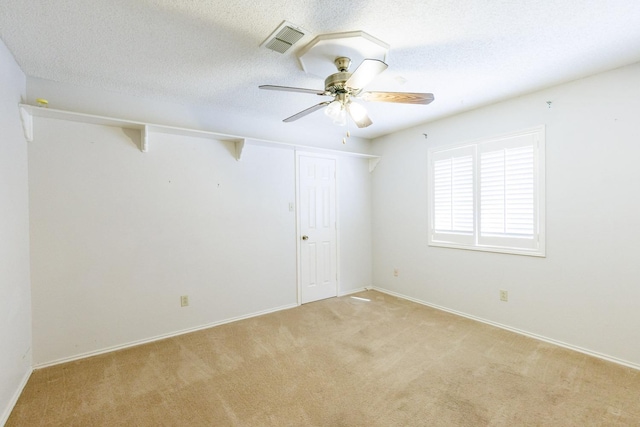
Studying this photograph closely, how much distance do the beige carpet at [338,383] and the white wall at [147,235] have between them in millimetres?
322

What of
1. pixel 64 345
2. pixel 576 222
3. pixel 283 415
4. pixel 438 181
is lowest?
pixel 283 415

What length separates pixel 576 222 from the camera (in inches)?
104

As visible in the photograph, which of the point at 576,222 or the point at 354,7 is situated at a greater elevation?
the point at 354,7

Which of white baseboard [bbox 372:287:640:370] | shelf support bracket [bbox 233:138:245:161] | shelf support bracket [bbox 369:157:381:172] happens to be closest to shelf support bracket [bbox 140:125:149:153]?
shelf support bracket [bbox 233:138:245:161]

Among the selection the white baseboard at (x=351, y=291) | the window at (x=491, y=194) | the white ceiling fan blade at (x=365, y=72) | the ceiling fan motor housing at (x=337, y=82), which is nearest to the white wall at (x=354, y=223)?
the white baseboard at (x=351, y=291)

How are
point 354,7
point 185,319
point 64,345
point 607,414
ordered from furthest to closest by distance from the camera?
1. point 185,319
2. point 64,345
3. point 607,414
4. point 354,7

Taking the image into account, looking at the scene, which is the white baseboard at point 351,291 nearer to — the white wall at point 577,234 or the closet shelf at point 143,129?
the white wall at point 577,234

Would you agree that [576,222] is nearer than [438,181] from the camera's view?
Yes

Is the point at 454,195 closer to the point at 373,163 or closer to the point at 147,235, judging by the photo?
the point at 373,163

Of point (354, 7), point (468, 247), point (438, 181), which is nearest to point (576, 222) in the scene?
point (468, 247)

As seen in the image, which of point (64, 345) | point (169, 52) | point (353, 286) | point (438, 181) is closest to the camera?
point (169, 52)

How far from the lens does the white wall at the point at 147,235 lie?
8.21ft

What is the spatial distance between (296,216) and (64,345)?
2.66 metres

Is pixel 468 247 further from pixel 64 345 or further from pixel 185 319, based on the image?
pixel 64 345
